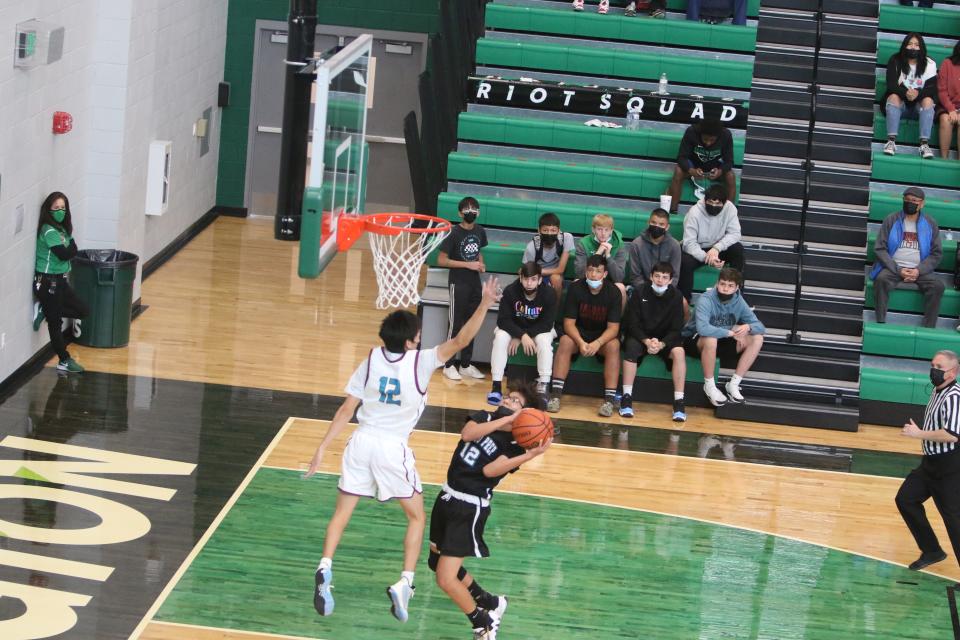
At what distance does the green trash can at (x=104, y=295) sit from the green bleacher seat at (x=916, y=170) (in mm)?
7655

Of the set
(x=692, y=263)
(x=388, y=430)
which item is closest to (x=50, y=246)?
(x=388, y=430)

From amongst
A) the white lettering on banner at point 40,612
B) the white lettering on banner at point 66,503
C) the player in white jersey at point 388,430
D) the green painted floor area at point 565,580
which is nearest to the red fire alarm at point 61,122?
the white lettering on banner at point 66,503

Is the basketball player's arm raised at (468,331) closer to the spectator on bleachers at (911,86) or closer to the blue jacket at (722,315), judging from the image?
the blue jacket at (722,315)

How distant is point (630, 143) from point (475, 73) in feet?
7.48

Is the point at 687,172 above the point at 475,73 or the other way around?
the other way around

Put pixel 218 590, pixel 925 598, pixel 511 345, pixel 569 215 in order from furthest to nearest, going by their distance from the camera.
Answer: pixel 569 215 → pixel 511 345 → pixel 925 598 → pixel 218 590

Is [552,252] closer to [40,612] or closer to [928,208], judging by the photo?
[928,208]

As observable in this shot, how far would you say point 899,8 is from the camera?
16062 millimetres

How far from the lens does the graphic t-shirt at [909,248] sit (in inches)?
513

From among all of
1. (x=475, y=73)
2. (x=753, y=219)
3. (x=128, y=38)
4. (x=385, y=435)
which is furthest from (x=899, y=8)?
(x=385, y=435)

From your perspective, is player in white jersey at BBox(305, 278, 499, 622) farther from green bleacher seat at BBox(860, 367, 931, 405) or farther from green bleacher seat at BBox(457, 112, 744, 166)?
green bleacher seat at BBox(457, 112, 744, 166)

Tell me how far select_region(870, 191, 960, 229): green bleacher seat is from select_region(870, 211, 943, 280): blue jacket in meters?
0.73

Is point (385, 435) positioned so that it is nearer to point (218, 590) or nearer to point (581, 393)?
point (218, 590)

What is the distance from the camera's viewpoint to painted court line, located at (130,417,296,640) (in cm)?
781
